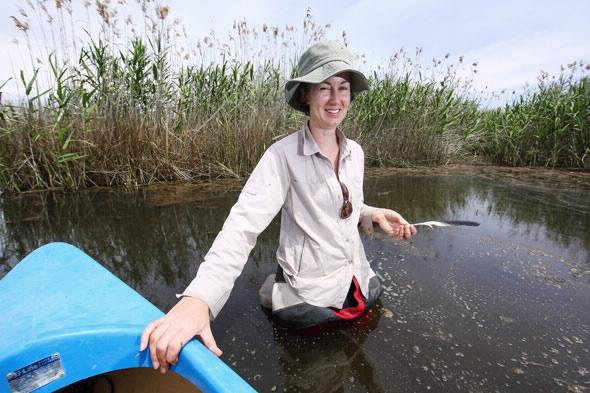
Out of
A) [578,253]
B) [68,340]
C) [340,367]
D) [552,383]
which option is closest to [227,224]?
[68,340]

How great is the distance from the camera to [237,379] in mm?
803

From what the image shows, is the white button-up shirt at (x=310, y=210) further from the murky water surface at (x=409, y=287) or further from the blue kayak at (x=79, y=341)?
the blue kayak at (x=79, y=341)

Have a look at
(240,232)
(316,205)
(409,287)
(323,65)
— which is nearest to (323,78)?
(323,65)

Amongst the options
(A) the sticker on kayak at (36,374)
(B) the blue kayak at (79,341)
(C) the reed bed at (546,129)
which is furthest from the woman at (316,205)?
(C) the reed bed at (546,129)

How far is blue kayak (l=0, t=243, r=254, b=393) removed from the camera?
0.84 meters

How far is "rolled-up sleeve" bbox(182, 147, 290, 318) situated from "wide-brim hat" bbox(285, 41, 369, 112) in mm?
322

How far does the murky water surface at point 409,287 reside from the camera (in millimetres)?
1503

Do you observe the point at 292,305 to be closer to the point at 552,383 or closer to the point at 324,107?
the point at 324,107

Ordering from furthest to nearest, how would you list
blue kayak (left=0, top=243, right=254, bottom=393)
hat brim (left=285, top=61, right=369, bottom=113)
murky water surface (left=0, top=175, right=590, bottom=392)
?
murky water surface (left=0, top=175, right=590, bottom=392)
hat brim (left=285, top=61, right=369, bottom=113)
blue kayak (left=0, top=243, right=254, bottom=393)

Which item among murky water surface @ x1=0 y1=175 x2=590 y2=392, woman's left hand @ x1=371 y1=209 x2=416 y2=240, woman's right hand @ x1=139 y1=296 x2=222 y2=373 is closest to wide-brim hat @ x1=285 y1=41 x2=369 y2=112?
woman's left hand @ x1=371 y1=209 x2=416 y2=240

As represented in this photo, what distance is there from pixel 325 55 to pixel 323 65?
50mm

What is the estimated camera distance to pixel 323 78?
4.53 ft

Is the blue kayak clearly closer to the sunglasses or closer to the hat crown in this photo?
the sunglasses

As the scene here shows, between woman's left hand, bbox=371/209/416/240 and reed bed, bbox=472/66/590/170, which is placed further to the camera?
reed bed, bbox=472/66/590/170
